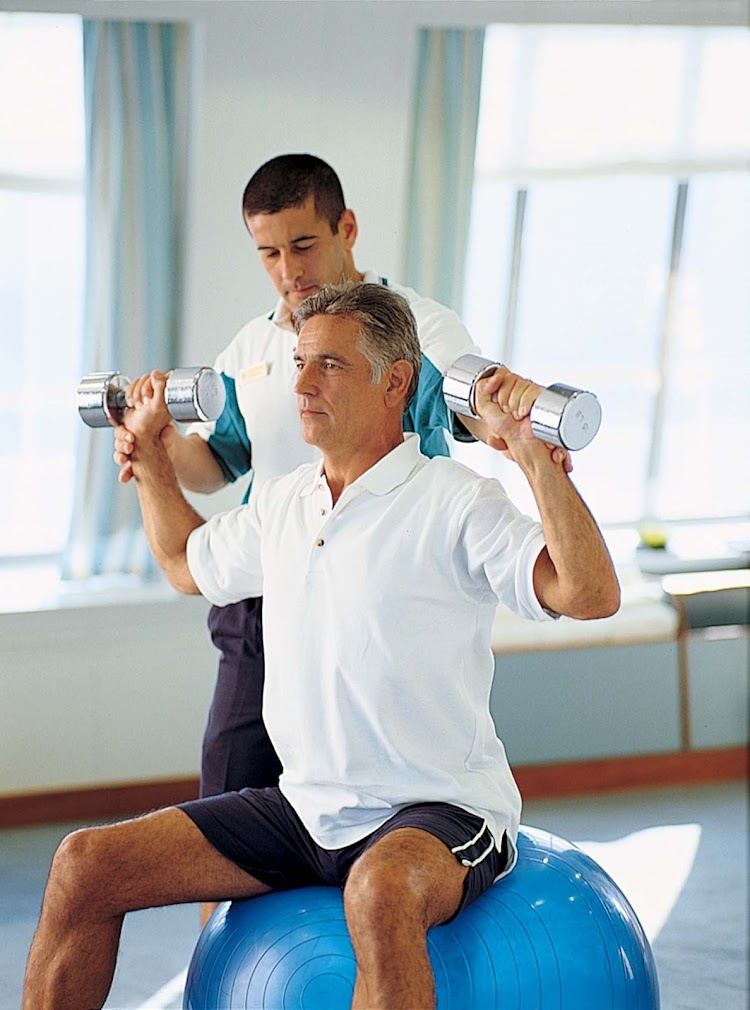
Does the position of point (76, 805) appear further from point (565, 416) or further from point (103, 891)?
point (565, 416)

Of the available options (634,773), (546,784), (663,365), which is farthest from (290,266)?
(663,365)

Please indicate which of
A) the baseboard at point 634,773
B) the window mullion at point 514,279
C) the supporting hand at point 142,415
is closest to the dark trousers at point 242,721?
the supporting hand at point 142,415

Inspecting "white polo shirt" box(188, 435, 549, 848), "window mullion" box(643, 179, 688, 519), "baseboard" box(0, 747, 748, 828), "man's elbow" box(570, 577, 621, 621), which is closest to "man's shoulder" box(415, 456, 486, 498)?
"white polo shirt" box(188, 435, 549, 848)

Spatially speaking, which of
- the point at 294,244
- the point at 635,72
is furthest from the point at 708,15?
the point at 294,244

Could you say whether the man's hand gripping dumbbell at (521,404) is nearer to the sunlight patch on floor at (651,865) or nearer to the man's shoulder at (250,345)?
the man's shoulder at (250,345)

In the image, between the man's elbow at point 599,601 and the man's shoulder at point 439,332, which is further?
the man's shoulder at point 439,332

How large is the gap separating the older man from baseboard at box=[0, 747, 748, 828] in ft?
1.26

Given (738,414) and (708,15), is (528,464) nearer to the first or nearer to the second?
(708,15)

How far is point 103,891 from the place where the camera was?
72.4 inches

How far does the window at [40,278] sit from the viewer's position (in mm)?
2330

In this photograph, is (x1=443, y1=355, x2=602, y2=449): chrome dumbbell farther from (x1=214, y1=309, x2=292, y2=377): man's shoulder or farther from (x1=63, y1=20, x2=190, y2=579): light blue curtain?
(x1=63, y1=20, x2=190, y2=579): light blue curtain

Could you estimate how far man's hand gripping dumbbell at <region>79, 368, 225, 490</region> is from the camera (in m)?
2.01

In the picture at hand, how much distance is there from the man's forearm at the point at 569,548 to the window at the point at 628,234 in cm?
105

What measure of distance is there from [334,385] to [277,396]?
1.16 ft
